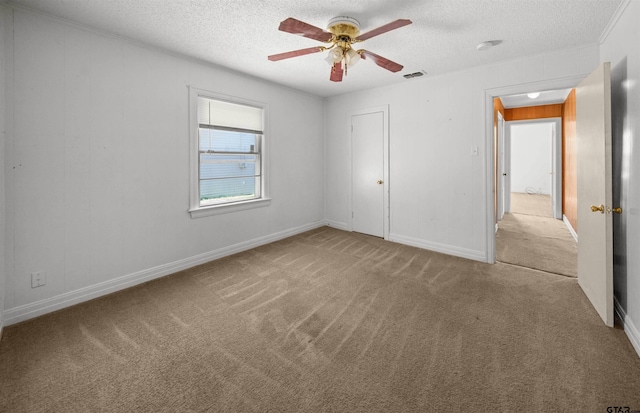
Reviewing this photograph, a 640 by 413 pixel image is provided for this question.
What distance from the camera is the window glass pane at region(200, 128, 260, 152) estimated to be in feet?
11.9

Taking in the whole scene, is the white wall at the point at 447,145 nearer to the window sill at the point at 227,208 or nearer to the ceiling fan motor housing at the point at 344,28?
the ceiling fan motor housing at the point at 344,28

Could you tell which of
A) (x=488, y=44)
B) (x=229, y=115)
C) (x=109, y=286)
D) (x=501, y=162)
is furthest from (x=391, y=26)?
(x=501, y=162)

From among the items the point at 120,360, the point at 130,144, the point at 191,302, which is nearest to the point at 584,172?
the point at 191,302

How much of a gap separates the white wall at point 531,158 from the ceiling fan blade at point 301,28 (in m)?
9.95

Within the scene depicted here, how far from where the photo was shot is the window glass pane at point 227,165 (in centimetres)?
367

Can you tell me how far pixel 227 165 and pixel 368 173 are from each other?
237cm

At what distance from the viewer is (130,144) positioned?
2.88 meters

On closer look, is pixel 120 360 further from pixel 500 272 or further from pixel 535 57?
pixel 535 57

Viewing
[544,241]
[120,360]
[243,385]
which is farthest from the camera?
[544,241]

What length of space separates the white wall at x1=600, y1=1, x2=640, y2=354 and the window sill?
392 centimetres

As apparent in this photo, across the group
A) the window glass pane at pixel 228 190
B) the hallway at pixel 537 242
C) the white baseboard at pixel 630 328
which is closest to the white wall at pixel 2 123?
the window glass pane at pixel 228 190

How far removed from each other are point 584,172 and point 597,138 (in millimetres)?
451

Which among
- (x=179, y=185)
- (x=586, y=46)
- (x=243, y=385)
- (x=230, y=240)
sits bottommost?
(x=243, y=385)

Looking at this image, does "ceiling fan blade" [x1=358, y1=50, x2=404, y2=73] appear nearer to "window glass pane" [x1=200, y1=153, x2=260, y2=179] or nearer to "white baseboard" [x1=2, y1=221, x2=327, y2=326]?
"window glass pane" [x1=200, y1=153, x2=260, y2=179]
